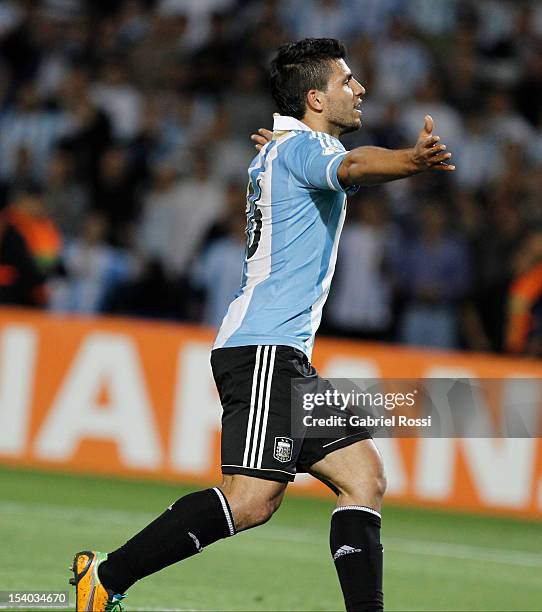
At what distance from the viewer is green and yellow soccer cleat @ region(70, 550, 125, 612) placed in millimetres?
4461

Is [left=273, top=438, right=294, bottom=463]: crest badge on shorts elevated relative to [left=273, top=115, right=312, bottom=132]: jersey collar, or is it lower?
lower

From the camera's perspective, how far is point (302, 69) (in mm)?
4656

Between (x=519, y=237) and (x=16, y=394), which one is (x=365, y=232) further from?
(x=16, y=394)

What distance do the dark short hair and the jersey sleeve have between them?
0.21 meters

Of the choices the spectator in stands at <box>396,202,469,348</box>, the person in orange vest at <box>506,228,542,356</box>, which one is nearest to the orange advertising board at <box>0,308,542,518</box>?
the person in orange vest at <box>506,228,542,356</box>

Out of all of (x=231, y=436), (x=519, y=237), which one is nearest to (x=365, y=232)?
(x=519, y=237)

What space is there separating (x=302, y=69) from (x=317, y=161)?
51 centimetres

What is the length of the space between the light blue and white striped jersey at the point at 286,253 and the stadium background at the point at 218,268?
71.2 inches

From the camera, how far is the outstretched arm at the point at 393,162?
3.96 meters

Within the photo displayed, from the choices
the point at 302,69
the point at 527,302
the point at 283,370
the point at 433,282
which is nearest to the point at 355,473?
the point at 283,370

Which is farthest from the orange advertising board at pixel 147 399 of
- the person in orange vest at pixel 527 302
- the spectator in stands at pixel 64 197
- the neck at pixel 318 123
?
the neck at pixel 318 123

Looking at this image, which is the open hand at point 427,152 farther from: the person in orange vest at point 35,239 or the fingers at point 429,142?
the person in orange vest at point 35,239

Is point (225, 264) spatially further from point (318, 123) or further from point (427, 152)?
point (427, 152)

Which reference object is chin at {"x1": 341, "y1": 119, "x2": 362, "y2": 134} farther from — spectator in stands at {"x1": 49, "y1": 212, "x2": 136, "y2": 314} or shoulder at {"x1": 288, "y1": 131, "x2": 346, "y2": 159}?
spectator in stands at {"x1": 49, "y1": 212, "x2": 136, "y2": 314}
